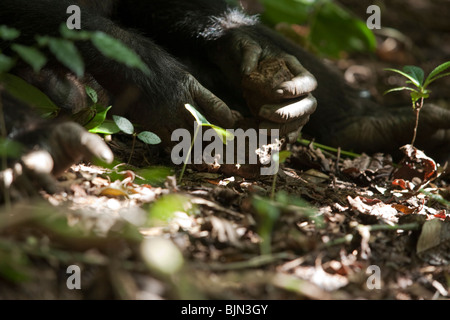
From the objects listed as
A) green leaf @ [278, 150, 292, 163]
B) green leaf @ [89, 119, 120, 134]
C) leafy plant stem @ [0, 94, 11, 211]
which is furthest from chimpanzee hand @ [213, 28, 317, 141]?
leafy plant stem @ [0, 94, 11, 211]

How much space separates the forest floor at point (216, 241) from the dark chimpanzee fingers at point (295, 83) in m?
0.30

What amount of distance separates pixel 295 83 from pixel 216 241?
82cm

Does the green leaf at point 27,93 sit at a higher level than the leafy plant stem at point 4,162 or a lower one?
higher

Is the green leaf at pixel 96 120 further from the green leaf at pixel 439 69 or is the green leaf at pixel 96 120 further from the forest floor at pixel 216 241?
the green leaf at pixel 439 69

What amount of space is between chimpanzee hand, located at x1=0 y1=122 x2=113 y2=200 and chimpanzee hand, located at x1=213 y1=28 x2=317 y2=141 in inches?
28.2

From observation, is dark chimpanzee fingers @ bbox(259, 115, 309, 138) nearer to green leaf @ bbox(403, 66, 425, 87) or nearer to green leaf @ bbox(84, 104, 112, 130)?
green leaf @ bbox(403, 66, 425, 87)

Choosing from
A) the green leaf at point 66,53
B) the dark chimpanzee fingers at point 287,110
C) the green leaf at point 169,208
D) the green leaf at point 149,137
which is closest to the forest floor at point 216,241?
the green leaf at point 169,208

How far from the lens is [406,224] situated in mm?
1376

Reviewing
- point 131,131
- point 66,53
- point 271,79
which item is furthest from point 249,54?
point 66,53

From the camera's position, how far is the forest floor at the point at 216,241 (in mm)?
1007

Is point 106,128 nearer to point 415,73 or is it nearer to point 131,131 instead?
point 131,131

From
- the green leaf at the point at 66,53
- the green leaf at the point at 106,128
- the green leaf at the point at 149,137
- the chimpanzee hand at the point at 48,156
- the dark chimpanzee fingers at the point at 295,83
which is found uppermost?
the dark chimpanzee fingers at the point at 295,83

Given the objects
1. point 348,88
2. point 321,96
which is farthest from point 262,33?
point 348,88

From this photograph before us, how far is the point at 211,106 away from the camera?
171 cm
